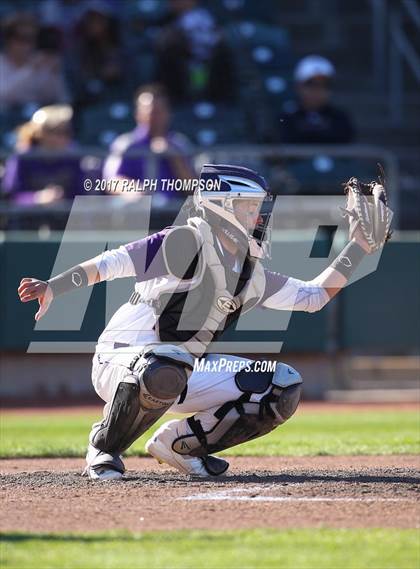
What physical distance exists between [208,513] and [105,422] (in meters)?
1.11

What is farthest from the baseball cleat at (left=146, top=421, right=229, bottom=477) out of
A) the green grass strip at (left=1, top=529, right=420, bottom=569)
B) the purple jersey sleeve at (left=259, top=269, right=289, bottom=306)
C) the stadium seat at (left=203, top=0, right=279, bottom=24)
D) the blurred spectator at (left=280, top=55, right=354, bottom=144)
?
the stadium seat at (left=203, top=0, right=279, bottom=24)

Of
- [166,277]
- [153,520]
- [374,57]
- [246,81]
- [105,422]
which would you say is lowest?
[153,520]

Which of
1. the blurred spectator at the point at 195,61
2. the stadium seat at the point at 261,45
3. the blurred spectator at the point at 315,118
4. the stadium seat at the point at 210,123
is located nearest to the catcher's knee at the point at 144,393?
the blurred spectator at the point at 315,118

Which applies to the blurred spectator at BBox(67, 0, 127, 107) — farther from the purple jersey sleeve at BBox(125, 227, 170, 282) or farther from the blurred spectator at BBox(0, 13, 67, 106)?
the purple jersey sleeve at BBox(125, 227, 170, 282)

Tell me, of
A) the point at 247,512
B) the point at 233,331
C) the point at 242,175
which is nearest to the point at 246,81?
the point at 233,331

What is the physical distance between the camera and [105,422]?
19.4ft

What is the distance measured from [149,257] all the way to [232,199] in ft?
1.76

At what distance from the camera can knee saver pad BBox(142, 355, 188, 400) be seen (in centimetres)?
557

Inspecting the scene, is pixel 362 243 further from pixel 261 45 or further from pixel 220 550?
pixel 261 45

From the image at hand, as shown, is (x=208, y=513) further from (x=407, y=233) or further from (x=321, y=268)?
(x=407, y=233)

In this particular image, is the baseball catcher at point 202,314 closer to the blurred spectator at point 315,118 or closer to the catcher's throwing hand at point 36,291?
the catcher's throwing hand at point 36,291

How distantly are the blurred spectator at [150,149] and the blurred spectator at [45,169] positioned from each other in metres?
0.46

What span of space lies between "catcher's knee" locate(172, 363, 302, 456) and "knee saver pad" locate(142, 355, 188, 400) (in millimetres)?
513

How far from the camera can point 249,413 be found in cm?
603
